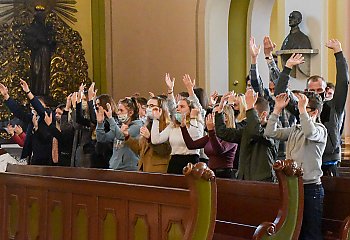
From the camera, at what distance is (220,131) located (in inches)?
237

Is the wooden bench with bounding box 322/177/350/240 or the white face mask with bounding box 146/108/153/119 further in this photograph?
the white face mask with bounding box 146/108/153/119

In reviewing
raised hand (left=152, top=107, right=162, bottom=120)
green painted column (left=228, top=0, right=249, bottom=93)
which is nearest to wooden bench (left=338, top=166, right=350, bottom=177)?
raised hand (left=152, top=107, right=162, bottom=120)

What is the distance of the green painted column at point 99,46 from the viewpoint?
544 inches

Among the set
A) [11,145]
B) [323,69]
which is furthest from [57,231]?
[11,145]

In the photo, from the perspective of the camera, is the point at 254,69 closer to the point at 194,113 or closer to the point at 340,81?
the point at 194,113

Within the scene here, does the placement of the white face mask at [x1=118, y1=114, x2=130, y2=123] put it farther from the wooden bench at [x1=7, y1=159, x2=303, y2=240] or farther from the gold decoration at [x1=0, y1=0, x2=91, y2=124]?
the gold decoration at [x1=0, y1=0, x2=91, y2=124]

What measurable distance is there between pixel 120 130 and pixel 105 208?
2.33 metres

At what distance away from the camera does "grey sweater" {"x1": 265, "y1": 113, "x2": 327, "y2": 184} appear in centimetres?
494

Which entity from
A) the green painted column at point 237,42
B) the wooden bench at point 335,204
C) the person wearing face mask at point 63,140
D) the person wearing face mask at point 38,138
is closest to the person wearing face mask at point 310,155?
the wooden bench at point 335,204

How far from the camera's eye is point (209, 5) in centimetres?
1258

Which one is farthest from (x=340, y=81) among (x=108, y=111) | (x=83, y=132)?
(x=83, y=132)

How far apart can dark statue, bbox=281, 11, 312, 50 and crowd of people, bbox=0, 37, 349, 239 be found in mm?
1772

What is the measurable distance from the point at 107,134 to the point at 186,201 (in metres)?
3.16

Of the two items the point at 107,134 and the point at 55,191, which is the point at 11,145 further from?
the point at 55,191
